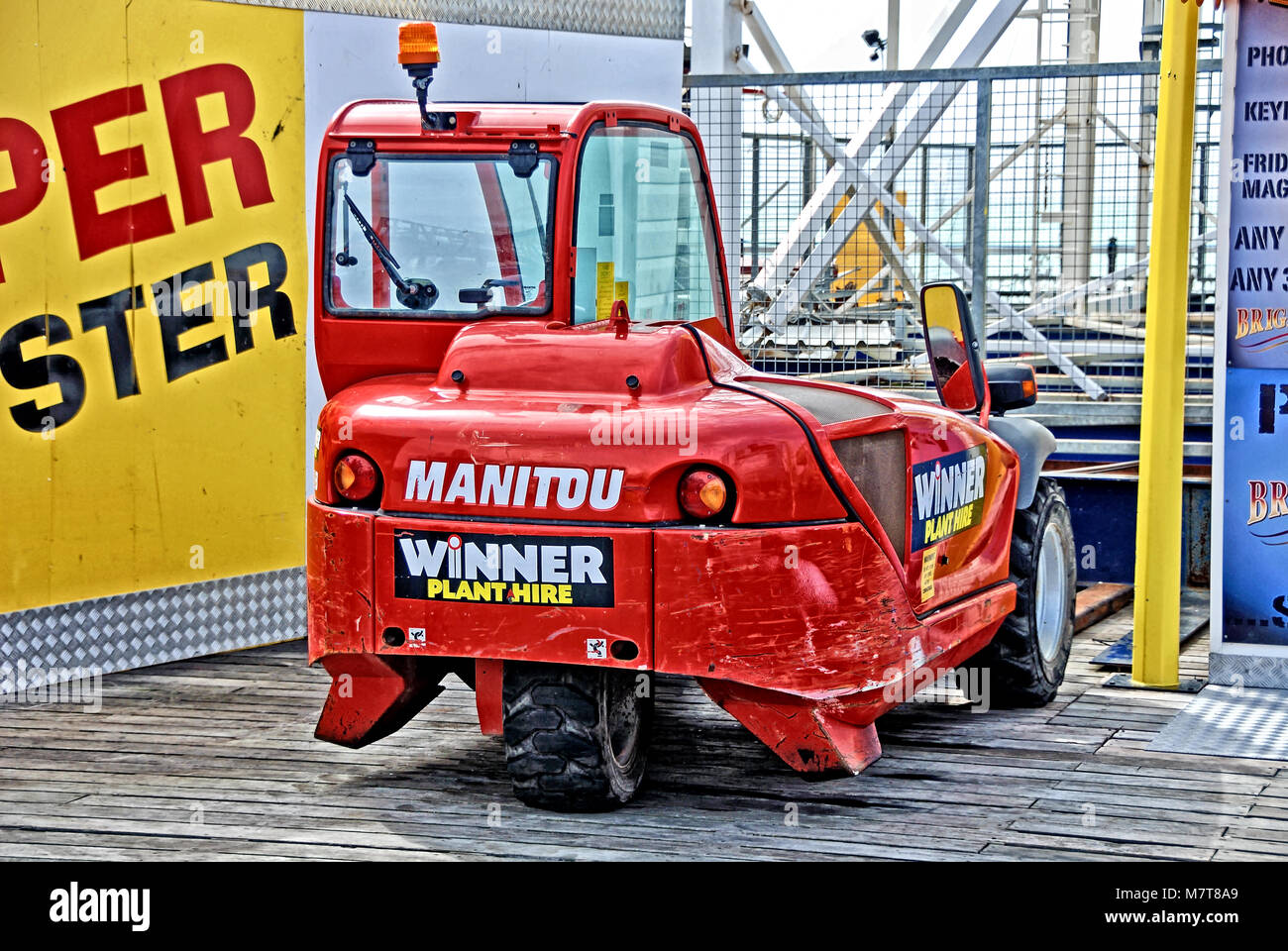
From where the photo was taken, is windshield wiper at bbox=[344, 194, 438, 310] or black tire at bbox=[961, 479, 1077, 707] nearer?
windshield wiper at bbox=[344, 194, 438, 310]

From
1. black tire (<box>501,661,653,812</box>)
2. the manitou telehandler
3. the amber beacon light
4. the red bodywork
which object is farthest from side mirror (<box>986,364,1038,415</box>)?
the amber beacon light

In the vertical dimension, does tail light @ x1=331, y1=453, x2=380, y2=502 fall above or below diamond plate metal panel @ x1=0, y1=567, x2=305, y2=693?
above

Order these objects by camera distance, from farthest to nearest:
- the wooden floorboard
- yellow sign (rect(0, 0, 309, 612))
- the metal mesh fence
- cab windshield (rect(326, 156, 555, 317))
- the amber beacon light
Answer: the metal mesh fence
yellow sign (rect(0, 0, 309, 612))
cab windshield (rect(326, 156, 555, 317))
the amber beacon light
the wooden floorboard

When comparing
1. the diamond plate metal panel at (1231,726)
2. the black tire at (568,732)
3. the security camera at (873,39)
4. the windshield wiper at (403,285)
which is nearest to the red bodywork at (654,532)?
the black tire at (568,732)

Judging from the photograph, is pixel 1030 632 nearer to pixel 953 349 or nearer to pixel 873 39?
pixel 953 349

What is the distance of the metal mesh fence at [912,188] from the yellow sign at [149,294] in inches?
101

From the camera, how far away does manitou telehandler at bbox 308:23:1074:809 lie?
14.8ft

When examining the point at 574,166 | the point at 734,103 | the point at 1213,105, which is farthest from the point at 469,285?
the point at 1213,105

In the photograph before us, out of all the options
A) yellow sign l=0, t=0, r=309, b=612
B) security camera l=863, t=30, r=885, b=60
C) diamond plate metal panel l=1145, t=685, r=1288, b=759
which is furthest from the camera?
security camera l=863, t=30, r=885, b=60

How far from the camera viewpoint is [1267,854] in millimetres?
4594

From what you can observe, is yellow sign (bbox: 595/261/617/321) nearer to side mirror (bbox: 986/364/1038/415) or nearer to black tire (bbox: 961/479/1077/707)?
side mirror (bbox: 986/364/1038/415)

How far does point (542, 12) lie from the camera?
8.24m

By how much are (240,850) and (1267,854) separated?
2902 millimetres

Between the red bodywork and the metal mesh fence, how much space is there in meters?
3.58
